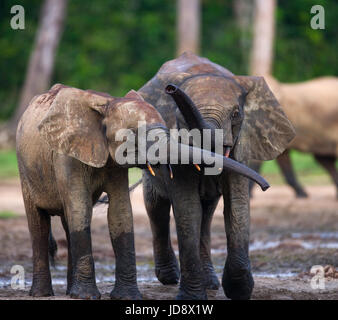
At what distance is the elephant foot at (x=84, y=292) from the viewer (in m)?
5.94

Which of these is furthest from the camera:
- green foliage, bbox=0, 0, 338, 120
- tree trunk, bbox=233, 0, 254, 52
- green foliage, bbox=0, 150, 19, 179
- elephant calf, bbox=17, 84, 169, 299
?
tree trunk, bbox=233, 0, 254, 52

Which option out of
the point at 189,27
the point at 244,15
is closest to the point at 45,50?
the point at 189,27

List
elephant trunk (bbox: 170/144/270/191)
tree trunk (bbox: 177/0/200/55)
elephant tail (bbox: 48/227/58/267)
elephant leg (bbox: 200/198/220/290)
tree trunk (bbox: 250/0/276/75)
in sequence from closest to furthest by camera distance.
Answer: elephant trunk (bbox: 170/144/270/191) → elephant leg (bbox: 200/198/220/290) → elephant tail (bbox: 48/227/58/267) → tree trunk (bbox: 250/0/276/75) → tree trunk (bbox: 177/0/200/55)

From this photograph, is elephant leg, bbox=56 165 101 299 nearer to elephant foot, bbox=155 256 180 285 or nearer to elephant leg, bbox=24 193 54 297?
elephant leg, bbox=24 193 54 297

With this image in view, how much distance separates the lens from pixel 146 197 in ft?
23.5

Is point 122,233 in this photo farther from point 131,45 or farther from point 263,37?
point 131,45

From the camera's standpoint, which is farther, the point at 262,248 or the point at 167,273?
the point at 262,248

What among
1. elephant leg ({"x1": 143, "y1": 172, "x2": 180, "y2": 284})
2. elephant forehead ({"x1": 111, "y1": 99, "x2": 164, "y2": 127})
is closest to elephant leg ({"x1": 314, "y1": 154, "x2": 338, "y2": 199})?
elephant leg ({"x1": 143, "y1": 172, "x2": 180, "y2": 284})

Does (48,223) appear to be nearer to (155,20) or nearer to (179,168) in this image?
(179,168)

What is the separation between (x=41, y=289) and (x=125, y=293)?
710 mm

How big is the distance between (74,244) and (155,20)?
1861cm

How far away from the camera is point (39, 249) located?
655cm

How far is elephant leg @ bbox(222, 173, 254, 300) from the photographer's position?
612 cm

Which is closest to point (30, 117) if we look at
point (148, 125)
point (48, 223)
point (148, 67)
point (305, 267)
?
point (48, 223)
